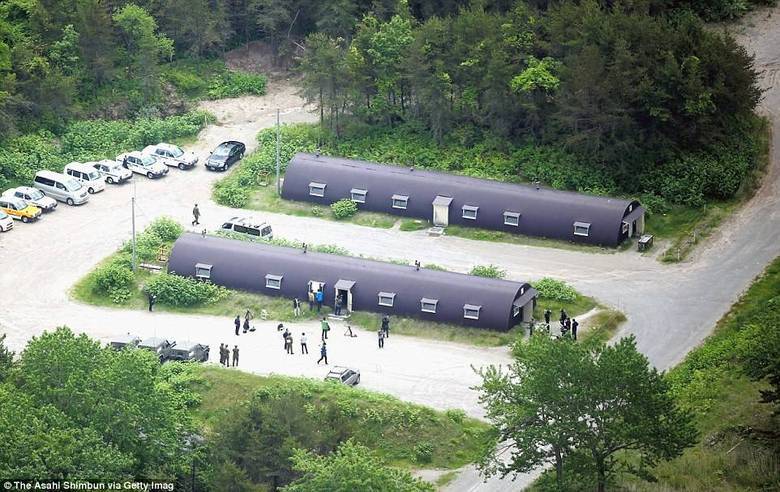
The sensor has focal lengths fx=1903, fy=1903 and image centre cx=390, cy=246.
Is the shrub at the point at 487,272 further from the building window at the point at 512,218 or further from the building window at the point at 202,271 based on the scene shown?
the building window at the point at 202,271

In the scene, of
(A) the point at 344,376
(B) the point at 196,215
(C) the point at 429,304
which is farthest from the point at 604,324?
(B) the point at 196,215

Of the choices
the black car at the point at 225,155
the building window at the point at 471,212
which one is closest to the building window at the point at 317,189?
the black car at the point at 225,155

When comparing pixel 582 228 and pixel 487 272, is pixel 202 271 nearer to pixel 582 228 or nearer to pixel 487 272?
pixel 487 272

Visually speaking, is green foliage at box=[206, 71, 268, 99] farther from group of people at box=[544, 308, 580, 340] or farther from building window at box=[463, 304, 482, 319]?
group of people at box=[544, 308, 580, 340]

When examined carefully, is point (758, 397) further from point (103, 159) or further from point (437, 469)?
point (103, 159)

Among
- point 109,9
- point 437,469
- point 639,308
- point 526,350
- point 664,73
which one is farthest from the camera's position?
point 109,9

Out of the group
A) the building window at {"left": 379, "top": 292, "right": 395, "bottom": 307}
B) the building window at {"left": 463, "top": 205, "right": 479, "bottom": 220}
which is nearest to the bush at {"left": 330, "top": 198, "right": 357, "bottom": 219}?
the building window at {"left": 463, "top": 205, "right": 479, "bottom": 220}

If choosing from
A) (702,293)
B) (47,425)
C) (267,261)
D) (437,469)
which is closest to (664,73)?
(702,293)
